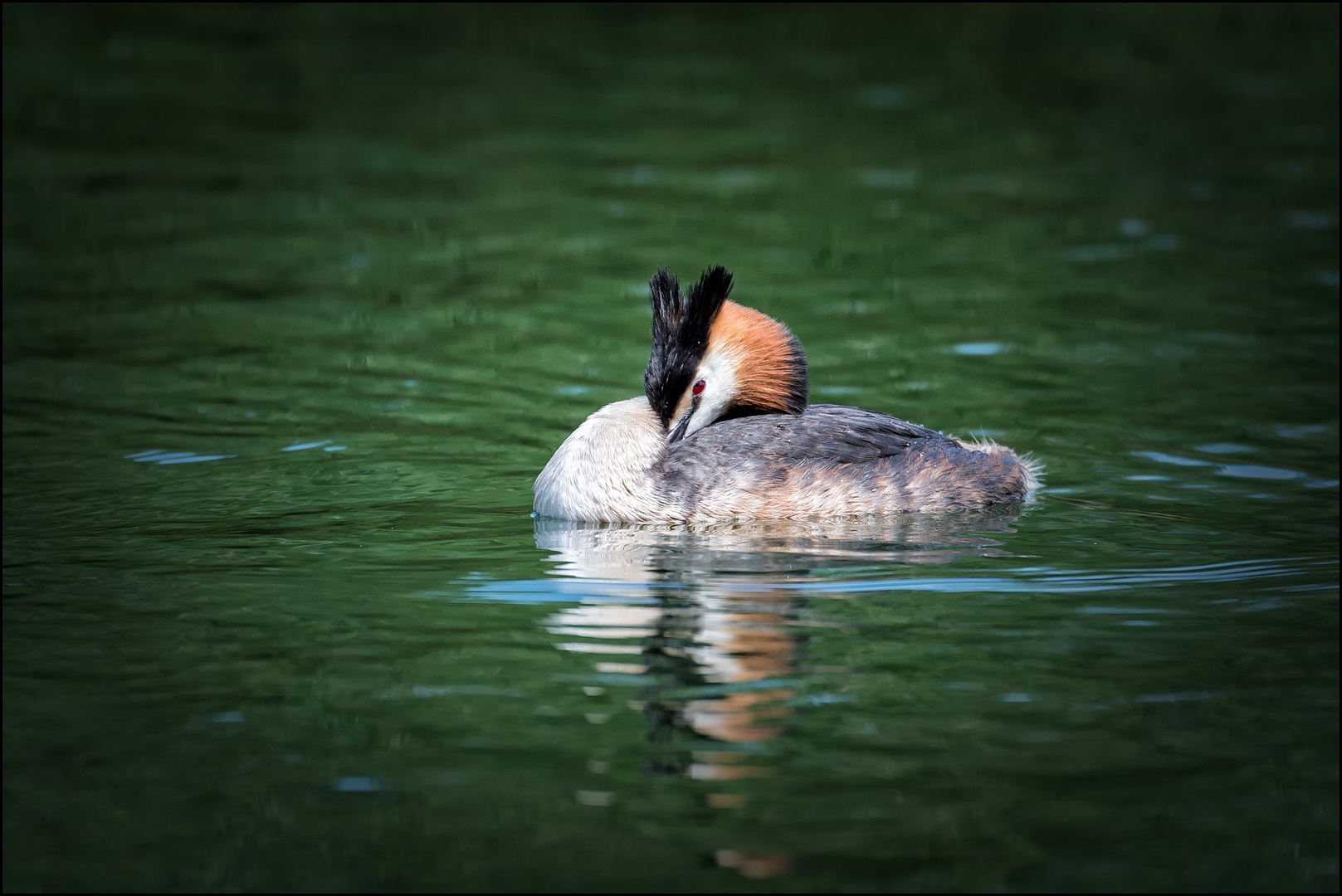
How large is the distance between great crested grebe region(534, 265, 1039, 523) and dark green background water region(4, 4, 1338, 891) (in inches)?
8.8

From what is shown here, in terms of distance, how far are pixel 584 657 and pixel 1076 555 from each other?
2.92 m

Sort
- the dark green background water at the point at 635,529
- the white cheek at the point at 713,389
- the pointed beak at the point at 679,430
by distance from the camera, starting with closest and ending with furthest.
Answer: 1. the dark green background water at the point at 635,529
2. the white cheek at the point at 713,389
3. the pointed beak at the point at 679,430

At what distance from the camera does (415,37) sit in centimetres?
3044

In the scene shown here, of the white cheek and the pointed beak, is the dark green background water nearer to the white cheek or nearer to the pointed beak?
the pointed beak

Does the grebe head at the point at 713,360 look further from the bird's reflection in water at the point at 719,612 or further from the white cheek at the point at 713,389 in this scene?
the bird's reflection in water at the point at 719,612

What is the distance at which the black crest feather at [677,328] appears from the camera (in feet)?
34.3

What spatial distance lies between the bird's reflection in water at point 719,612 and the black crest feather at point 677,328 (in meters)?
0.85

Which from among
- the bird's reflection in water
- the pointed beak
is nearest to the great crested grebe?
the pointed beak

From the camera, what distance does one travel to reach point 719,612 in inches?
345

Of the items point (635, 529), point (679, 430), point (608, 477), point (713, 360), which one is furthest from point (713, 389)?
point (635, 529)

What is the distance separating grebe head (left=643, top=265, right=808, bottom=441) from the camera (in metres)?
10.5

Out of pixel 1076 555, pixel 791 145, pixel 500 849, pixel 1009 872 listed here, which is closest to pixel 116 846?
pixel 500 849

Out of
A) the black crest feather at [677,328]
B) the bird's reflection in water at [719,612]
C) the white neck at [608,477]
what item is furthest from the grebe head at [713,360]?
the bird's reflection in water at [719,612]

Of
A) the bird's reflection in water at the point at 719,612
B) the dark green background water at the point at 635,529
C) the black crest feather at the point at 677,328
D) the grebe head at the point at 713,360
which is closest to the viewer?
the dark green background water at the point at 635,529
